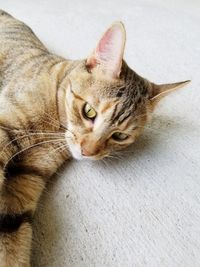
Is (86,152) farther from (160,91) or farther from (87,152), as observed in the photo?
(160,91)

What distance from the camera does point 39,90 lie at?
3.40ft

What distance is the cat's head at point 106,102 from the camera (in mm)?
935

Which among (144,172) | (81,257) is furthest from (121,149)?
(81,257)

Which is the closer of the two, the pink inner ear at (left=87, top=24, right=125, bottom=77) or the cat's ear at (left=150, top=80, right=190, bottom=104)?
the pink inner ear at (left=87, top=24, right=125, bottom=77)

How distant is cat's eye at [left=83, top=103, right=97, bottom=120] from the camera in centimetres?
95

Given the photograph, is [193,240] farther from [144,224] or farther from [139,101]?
[139,101]

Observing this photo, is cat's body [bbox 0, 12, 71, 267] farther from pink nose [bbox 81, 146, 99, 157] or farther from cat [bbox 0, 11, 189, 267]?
pink nose [bbox 81, 146, 99, 157]

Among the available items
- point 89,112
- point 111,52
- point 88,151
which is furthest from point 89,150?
point 111,52

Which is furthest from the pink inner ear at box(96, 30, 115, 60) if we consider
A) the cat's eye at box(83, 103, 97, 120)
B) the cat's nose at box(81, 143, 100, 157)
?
the cat's nose at box(81, 143, 100, 157)

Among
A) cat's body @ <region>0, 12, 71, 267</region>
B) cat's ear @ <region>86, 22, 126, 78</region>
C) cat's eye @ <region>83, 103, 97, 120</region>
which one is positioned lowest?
cat's body @ <region>0, 12, 71, 267</region>

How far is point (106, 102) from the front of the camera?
94 cm

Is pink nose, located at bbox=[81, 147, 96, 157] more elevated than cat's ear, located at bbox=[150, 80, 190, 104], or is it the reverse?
cat's ear, located at bbox=[150, 80, 190, 104]

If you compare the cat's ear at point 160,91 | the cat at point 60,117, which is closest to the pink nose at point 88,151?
the cat at point 60,117

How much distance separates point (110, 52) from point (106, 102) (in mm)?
137
